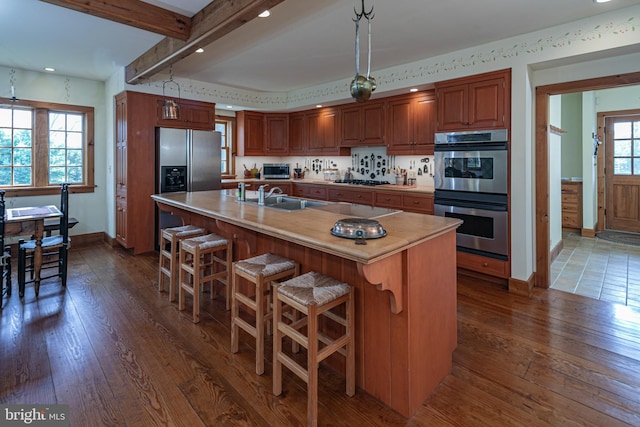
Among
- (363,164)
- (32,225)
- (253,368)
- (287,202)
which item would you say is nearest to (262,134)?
(363,164)

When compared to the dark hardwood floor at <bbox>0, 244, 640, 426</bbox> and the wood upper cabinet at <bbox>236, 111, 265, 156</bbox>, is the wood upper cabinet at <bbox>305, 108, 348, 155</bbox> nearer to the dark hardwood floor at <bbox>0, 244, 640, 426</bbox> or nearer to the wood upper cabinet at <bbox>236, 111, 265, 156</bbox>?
the wood upper cabinet at <bbox>236, 111, 265, 156</bbox>

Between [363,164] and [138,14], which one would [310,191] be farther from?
[138,14]

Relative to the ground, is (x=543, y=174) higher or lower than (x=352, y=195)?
higher

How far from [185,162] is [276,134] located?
2.07m

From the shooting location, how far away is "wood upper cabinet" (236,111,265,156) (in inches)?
246

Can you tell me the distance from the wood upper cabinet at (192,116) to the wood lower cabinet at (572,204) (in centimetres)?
624

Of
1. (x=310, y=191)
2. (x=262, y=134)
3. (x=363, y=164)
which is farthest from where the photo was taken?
(x=262, y=134)

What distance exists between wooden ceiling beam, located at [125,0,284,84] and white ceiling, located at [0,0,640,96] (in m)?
0.10

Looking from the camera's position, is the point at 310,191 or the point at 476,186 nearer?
the point at 476,186

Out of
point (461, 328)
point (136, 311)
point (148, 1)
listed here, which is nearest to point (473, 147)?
point (461, 328)

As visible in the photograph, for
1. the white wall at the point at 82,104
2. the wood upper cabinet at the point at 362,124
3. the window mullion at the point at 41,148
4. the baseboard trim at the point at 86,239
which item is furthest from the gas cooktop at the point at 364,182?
the window mullion at the point at 41,148

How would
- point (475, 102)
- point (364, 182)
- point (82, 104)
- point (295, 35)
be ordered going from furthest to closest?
point (364, 182) < point (82, 104) < point (475, 102) < point (295, 35)

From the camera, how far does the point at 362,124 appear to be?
208 inches

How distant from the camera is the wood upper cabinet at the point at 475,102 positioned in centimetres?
346
